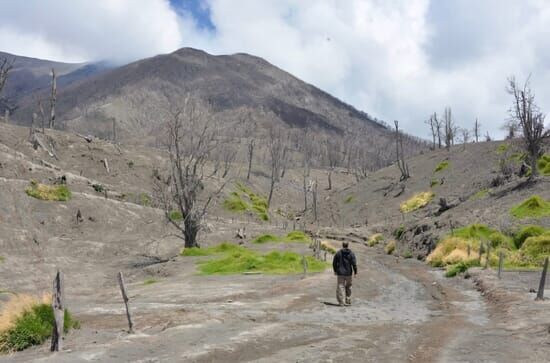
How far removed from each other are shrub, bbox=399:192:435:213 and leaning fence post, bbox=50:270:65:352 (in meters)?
72.7

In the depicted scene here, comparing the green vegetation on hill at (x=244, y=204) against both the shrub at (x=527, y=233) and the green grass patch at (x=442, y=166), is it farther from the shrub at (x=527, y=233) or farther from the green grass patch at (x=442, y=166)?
the shrub at (x=527, y=233)

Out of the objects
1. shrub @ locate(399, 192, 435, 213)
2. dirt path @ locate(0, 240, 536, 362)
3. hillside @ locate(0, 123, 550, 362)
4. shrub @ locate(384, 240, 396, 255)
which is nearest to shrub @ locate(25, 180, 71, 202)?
hillside @ locate(0, 123, 550, 362)

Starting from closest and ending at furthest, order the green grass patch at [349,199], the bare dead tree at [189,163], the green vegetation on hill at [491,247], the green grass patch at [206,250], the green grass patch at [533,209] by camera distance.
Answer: the green vegetation on hill at [491,247] < the green grass patch at [206,250] < the bare dead tree at [189,163] < the green grass patch at [533,209] < the green grass patch at [349,199]

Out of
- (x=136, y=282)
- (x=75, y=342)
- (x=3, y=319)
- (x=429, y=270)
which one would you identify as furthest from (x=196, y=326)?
(x=429, y=270)

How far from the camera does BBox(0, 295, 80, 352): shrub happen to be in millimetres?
15992

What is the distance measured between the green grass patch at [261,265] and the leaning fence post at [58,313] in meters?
20.2

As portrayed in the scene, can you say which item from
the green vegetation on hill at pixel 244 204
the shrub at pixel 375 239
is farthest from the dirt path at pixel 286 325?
the green vegetation on hill at pixel 244 204

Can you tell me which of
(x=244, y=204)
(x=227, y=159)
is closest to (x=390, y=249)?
(x=244, y=204)

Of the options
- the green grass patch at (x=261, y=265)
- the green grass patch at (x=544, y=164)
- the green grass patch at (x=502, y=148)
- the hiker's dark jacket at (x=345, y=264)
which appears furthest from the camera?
the green grass patch at (x=502, y=148)

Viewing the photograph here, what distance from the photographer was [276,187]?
141375 millimetres

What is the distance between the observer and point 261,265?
38250 mm

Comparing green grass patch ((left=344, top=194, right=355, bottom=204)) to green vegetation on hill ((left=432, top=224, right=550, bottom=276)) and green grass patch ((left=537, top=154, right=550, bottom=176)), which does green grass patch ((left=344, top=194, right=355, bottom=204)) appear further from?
green vegetation on hill ((left=432, top=224, right=550, bottom=276))

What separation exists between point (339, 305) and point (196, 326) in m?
7.52

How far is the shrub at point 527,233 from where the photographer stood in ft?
141
